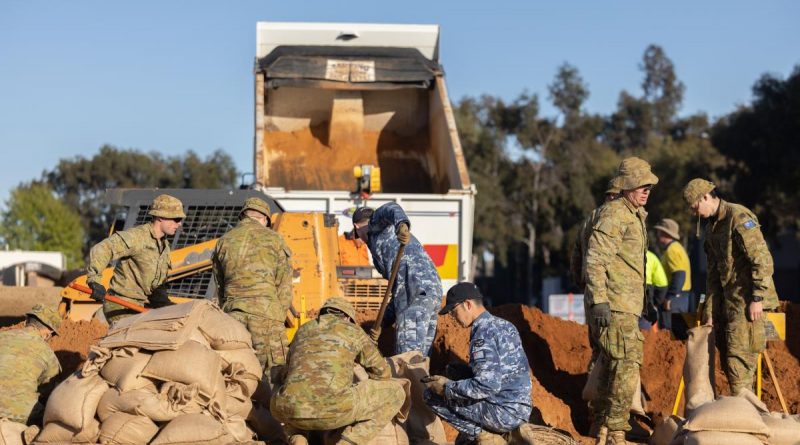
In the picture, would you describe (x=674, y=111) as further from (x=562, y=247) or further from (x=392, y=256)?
(x=392, y=256)

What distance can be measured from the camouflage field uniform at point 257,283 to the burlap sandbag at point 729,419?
290cm

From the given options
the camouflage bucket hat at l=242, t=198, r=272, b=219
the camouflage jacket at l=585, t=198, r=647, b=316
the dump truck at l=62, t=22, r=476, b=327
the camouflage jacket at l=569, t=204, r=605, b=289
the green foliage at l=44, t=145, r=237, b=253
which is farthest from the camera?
the green foliage at l=44, t=145, r=237, b=253

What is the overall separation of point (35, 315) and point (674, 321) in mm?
4972

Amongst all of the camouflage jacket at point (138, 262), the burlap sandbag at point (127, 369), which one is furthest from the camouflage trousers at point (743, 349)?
the camouflage jacket at point (138, 262)

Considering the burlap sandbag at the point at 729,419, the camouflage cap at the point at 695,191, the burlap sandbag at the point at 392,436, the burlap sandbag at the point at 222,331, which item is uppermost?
the camouflage cap at the point at 695,191

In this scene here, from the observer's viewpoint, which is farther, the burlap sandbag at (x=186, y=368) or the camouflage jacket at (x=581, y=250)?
the camouflage jacket at (x=581, y=250)

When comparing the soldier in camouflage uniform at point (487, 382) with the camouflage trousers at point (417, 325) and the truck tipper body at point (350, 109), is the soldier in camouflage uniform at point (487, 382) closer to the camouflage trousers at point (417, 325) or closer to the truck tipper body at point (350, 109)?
the camouflage trousers at point (417, 325)

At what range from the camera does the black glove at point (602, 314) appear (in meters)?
7.71

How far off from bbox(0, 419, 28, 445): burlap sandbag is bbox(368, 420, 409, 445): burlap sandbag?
7.62 ft

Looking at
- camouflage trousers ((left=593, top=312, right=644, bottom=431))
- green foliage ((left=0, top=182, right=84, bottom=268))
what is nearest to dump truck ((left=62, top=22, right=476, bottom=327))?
camouflage trousers ((left=593, top=312, right=644, bottom=431))

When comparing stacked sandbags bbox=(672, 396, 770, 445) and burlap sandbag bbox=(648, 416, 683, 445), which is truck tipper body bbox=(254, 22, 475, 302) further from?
stacked sandbags bbox=(672, 396, 770, 445)

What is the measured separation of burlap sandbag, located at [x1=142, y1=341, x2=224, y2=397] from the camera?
6941mm

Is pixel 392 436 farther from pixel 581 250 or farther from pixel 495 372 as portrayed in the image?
pixel 581 250

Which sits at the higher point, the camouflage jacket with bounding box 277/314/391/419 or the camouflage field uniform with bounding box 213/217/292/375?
the camouflage field uniform with bounding box 213/217/292/375
